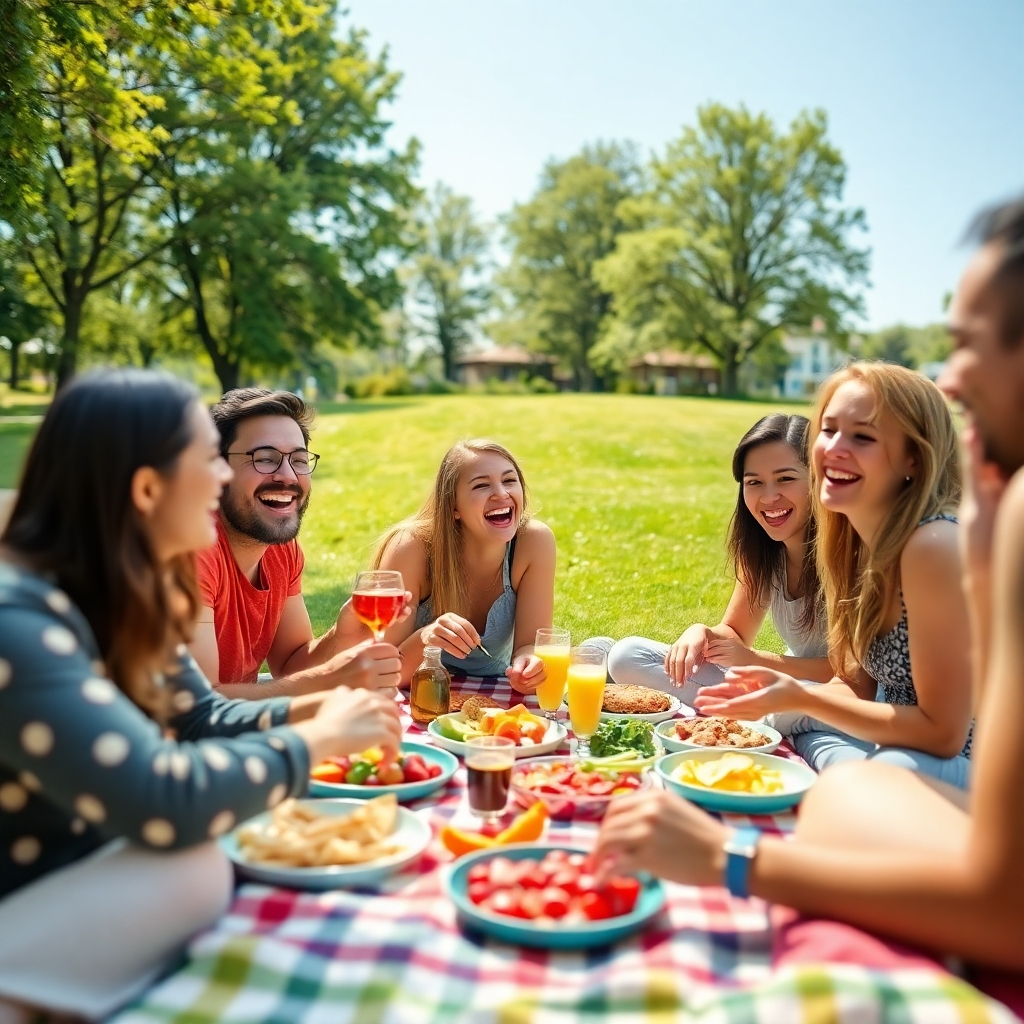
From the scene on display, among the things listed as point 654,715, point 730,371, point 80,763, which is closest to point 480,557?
point 654,715

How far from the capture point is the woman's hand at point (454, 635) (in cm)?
358

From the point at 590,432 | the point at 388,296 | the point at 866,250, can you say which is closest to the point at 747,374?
the point at 866,250

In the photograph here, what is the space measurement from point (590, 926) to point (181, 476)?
1.23 m

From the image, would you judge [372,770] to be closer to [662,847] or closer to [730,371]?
[662,847]

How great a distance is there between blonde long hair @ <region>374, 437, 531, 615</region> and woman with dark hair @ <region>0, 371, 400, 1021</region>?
2.33 meters

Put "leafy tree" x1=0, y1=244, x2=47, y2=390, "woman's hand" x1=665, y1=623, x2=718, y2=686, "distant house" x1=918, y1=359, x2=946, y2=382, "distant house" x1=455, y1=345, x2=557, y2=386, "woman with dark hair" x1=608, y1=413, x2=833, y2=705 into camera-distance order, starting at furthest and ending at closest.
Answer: "distant house" x1=455, y1=345, x2=557, y2=386
"leafy tree" x1=0, y1=244, x2=47, y2=390
"woman with dark hair" x1=608, y1=413, x2=833, y2=705
"woman's hand" x1=665, y1=623, x2=718, y2=686
"distant house" x1=918, y1=359, x2=946, y2=382

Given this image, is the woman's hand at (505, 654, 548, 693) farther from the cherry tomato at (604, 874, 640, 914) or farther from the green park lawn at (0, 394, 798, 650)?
the green park lawn at (0, 394, 798, 650)

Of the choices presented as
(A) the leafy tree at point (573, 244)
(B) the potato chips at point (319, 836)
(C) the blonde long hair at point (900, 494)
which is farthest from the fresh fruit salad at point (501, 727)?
(A) the leafy tree at point (573, 244)

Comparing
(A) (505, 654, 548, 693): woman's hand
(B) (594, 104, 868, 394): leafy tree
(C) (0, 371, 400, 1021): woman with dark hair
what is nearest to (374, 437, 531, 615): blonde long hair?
(A) (505, 654, 548, 693): woman's hand

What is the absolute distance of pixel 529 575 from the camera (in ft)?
15.2

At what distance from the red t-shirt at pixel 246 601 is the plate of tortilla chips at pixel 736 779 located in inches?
76.8

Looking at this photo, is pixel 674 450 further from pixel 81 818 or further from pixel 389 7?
pixel 81 818

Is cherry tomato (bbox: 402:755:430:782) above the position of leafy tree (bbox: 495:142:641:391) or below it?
below

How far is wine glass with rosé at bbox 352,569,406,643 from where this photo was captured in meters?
3.18
